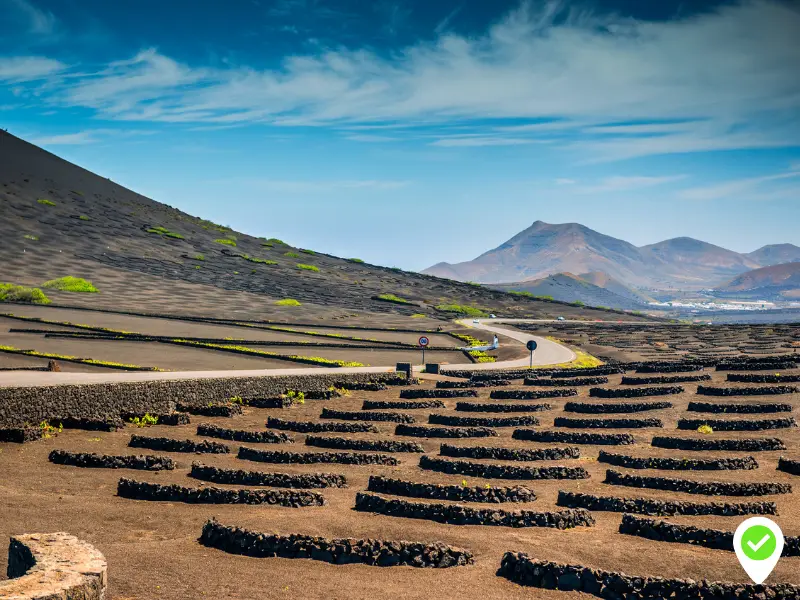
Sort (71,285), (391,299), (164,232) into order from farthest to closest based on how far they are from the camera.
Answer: (164,232)
(391,299)
(71,285)

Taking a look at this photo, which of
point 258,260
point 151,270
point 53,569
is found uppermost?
point 258,260

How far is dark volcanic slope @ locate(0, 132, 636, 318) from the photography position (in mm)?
127875

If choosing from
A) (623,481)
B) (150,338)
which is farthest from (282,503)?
(150,338)

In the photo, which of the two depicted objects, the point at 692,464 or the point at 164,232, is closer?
the point at 692,464

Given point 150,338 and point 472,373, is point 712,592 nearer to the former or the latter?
point 472,373

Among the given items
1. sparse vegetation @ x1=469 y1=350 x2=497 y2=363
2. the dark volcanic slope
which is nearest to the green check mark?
sparse vegetation @ x1=469 y1=350 x2=497 y2=363

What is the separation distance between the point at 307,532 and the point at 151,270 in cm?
13409

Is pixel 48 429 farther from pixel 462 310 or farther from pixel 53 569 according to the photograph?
pixel 462 310

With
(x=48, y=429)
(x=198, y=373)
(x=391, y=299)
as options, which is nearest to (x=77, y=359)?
(x=198, y=373)

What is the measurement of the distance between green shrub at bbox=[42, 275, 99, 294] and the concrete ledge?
104m

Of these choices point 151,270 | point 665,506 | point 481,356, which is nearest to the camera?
point 665,506

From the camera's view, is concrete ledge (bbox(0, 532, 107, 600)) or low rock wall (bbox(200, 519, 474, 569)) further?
low rock wall (bbox(200, 519, 474, 569))

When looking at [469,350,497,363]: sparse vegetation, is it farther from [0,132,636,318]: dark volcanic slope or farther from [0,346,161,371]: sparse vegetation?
[0,132,636,318]: dark volcanic slope

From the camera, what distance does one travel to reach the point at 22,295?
105375 millimetres
